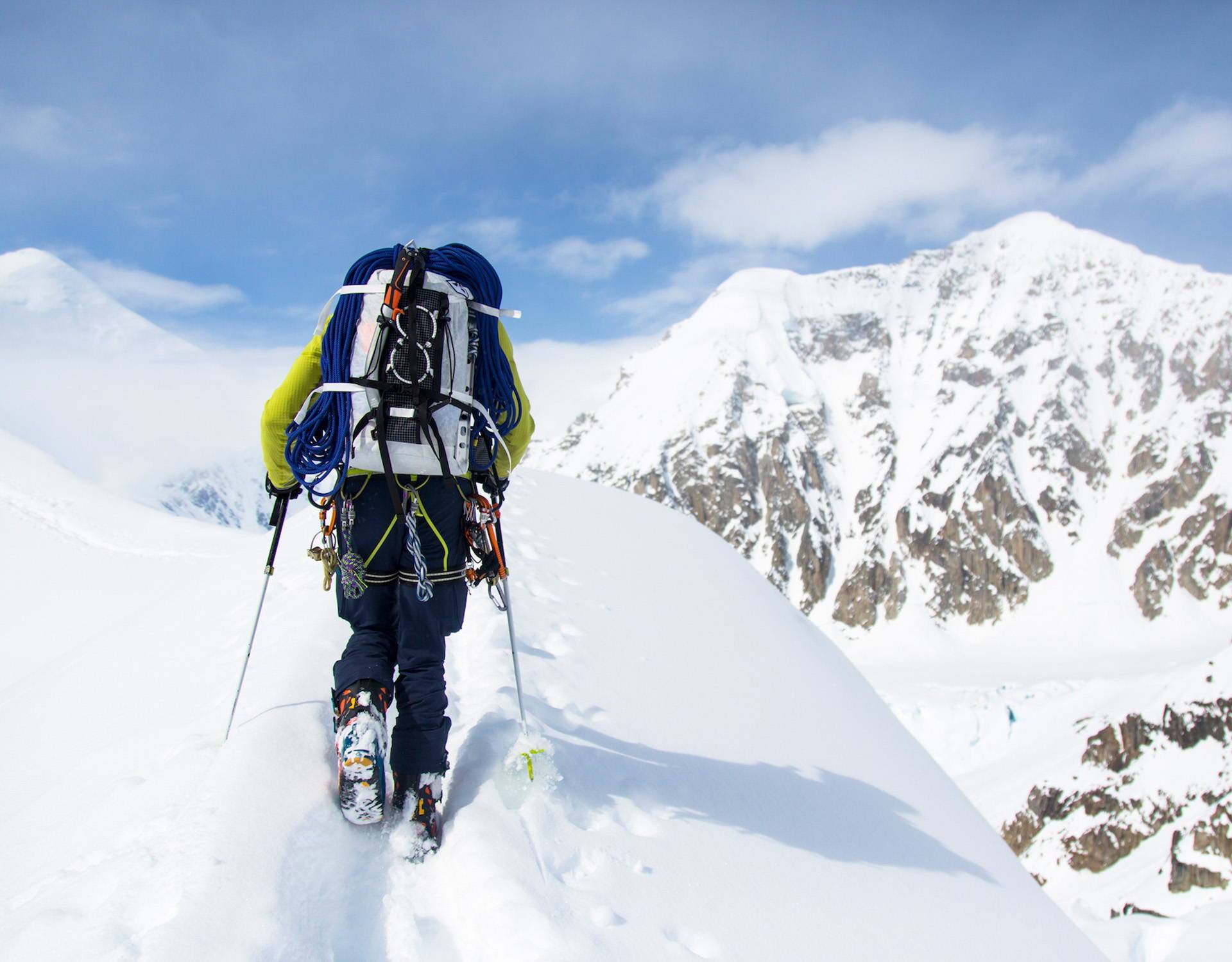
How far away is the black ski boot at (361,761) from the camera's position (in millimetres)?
3070

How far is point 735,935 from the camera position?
3.31m

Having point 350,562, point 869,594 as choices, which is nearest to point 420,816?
point 350,562

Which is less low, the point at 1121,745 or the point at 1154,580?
the point at 1154,580

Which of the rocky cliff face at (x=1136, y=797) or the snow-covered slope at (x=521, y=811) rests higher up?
the snow-covered slope at (x=521, y=811)

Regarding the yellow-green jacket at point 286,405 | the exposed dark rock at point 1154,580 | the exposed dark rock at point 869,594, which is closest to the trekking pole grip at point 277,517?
the yellow-green jacket at point 286,405

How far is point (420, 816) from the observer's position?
3193mm

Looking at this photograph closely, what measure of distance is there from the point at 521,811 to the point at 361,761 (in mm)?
820

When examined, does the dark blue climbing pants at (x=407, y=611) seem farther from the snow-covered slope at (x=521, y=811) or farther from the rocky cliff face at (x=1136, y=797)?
the rocky cliff face at (x=1136, y=797)

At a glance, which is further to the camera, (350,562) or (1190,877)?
(1190,877)

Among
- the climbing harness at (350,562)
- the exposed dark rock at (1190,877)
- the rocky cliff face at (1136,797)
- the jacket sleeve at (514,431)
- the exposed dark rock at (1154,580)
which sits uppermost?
the exposed dark rock at (1154,580)

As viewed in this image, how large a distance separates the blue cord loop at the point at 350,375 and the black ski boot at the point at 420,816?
4.49 ft

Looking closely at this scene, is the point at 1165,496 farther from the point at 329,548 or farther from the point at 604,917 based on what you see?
the point at 329,548

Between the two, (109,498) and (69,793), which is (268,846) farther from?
(109,498)

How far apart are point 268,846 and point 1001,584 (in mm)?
212327
